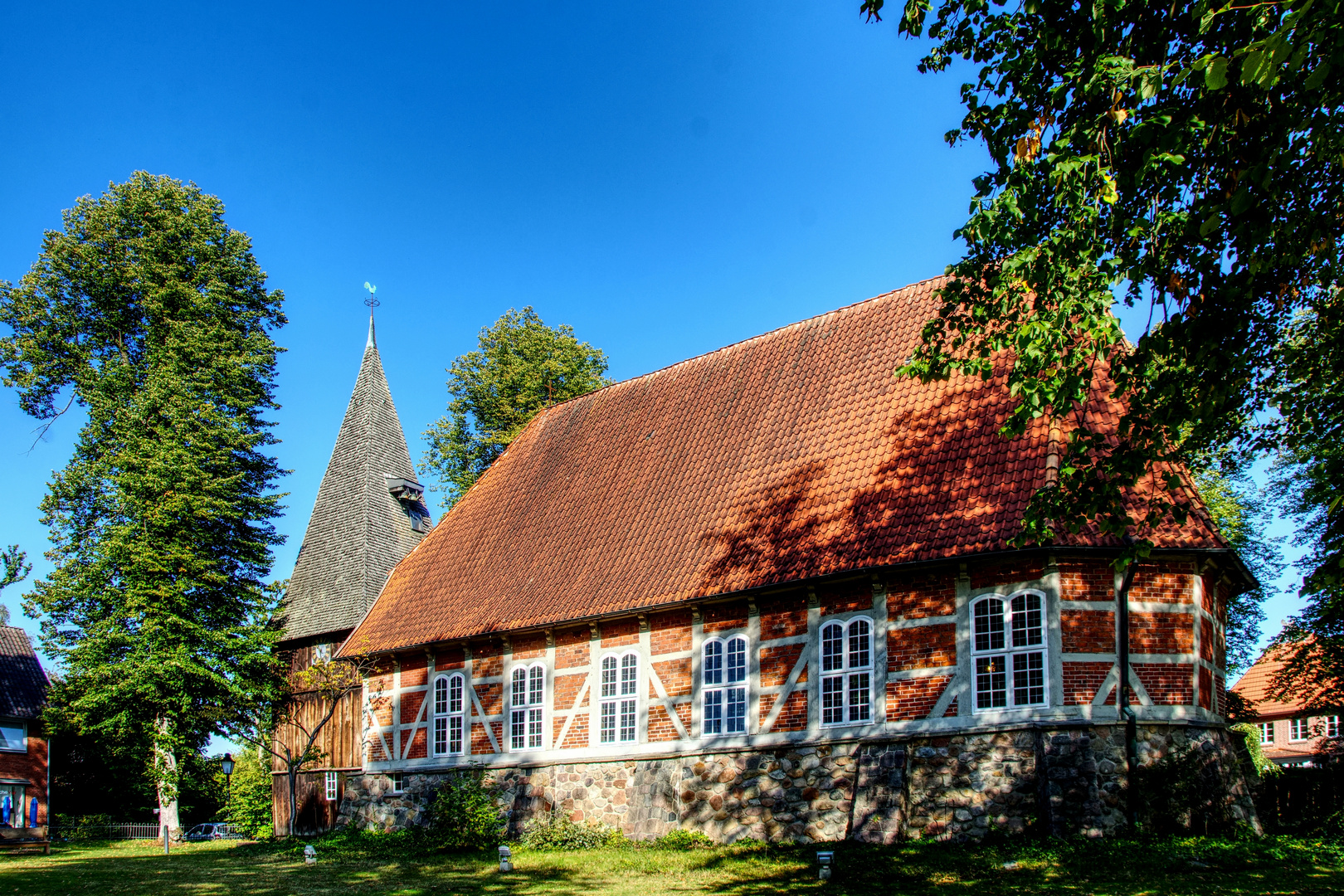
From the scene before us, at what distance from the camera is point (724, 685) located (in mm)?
16859

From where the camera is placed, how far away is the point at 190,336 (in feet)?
89.9

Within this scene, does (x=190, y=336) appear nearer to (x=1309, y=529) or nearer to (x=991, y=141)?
(x=991, y=141)

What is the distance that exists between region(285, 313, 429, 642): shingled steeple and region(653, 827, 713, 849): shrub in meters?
12.4

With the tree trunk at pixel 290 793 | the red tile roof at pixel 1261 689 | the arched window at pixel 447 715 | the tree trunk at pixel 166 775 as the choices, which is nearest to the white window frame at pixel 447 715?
the arched window at pixel 447 715

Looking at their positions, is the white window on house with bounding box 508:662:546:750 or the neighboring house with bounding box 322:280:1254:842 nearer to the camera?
the neighboring house with bounding box 322:280:1254:842

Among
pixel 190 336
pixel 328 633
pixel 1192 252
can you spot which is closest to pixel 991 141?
pixel 1192 252

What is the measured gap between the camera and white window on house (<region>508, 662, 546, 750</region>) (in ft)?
64.5

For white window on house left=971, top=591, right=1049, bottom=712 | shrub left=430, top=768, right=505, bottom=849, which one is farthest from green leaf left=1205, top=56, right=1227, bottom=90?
shrub left=430, top=768, right=505, bottom=849

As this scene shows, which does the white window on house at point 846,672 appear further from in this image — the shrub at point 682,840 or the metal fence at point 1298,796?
the metal fence at point 1298,796

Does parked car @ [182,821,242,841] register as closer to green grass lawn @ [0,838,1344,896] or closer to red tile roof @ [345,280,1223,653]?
red tile roof @ [345,280,1223,653]

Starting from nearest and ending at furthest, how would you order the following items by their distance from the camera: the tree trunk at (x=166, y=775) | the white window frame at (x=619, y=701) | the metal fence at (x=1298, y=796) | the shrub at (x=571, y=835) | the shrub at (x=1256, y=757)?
the metal fence at (x=1298, y=796) → the shrub at (x=571, y=835) → the shrub at (x=1256, y=757) → the white window frame at (x=619, y=701) → the tree trunk at (x=166, y=775)

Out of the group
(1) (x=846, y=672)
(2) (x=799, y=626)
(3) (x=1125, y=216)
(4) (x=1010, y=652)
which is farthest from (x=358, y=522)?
(3) (x=1125, y=216)

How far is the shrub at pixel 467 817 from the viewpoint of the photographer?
18547 millimetres

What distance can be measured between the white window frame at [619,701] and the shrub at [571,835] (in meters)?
1.38
